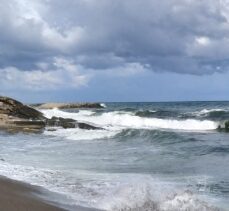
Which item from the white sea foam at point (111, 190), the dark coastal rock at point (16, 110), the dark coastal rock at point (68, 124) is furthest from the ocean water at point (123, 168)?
the dark coastal rock at point (16, 110)

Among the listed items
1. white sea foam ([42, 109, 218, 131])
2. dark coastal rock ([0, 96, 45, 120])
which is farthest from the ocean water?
white sea foam ([42, 109, 218, 131])

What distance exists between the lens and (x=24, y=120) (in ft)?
96.1

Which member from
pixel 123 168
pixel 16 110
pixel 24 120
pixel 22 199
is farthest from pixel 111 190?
pixel 16 110

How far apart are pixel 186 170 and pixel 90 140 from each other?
10.5 m

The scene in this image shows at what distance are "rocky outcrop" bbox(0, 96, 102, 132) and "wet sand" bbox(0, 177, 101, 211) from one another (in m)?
17.0

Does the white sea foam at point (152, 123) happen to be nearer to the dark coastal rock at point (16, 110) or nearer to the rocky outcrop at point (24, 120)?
the rocky outcrop at point (24, 120)

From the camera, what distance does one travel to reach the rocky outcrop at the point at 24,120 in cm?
2754

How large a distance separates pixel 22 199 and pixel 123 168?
5.86m

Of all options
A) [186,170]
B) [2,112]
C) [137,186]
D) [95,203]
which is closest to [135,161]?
[186,170]

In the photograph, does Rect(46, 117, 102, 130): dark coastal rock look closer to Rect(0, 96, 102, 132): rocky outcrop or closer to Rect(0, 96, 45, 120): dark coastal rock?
Rect(0, 96, 102, 132): rocky outcrop

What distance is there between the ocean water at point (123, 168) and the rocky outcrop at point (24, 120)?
197 cm

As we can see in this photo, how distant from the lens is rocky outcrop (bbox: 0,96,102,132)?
27541mm

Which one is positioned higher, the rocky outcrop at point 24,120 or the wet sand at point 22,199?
the rocky outcrop at point 24,120

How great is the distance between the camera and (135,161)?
611 inches
